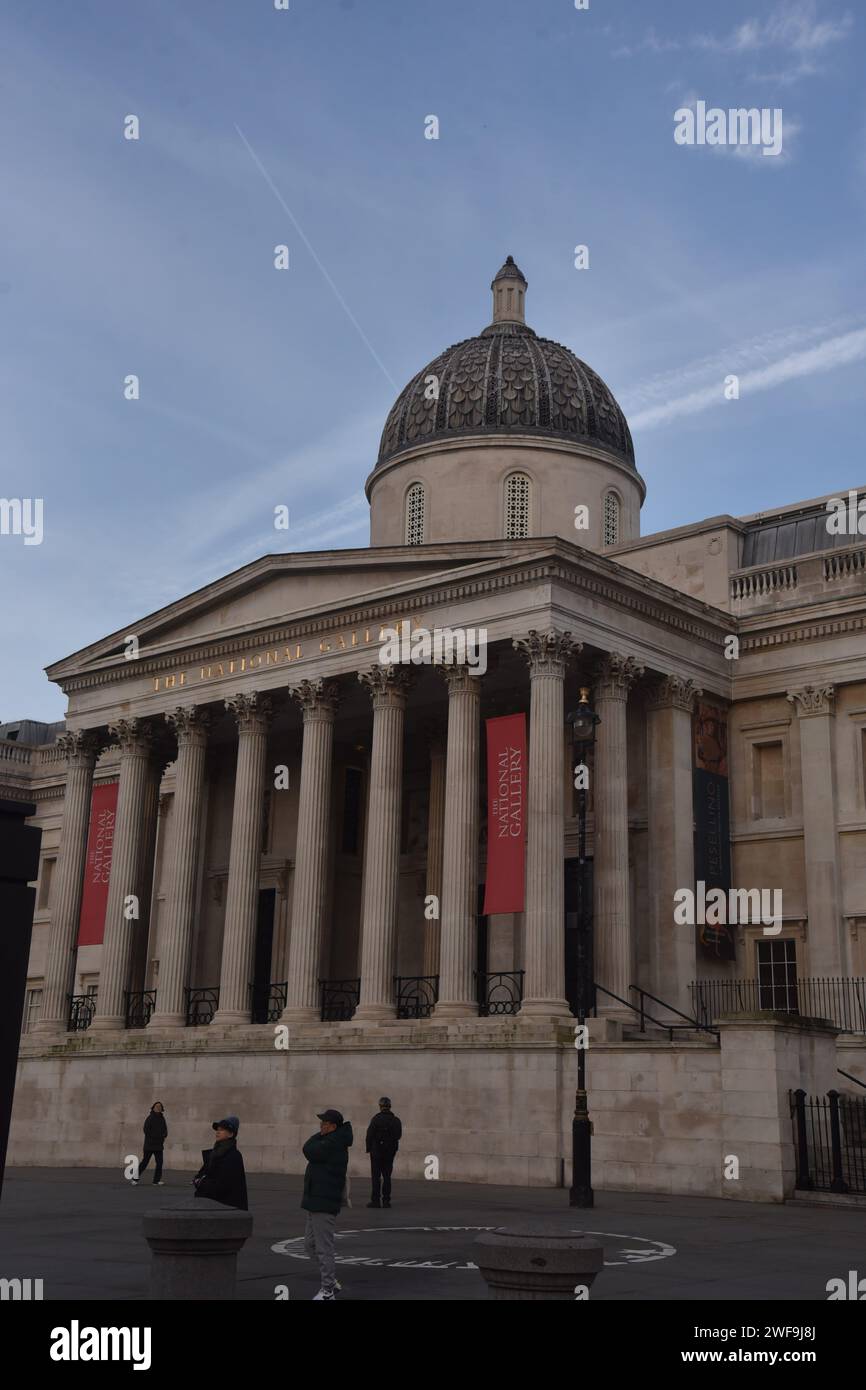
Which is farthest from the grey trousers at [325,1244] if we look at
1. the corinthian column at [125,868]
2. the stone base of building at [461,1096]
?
the corinthian column at [125,868]

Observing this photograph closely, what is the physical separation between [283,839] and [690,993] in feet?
46.6

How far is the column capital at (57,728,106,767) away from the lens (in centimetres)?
4469

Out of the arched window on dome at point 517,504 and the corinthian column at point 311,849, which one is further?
the arched window on dome at point 517,504

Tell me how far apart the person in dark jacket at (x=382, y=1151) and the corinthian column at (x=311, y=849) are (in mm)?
12011

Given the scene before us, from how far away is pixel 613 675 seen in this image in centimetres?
3497

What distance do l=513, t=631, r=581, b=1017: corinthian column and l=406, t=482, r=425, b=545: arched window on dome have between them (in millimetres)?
11283

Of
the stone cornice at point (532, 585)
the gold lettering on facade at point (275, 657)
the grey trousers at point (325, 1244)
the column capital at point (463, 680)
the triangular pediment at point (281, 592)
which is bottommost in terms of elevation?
the grey trousers at point (325, 1244)

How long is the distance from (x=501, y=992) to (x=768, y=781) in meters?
8.84

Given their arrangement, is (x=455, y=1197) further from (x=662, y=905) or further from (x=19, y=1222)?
(x=662, y=905)

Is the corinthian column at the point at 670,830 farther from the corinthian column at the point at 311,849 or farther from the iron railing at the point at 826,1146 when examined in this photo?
the corinthian column at the point at 311,849

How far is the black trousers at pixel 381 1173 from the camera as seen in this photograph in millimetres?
23828

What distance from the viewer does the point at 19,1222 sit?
2106 cm
